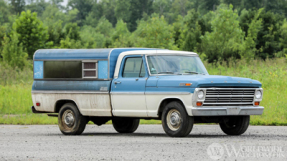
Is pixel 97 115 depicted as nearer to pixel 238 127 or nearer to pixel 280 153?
pixel 238 127

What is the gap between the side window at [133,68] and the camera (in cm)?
1355

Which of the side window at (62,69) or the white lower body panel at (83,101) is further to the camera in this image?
the side window at (62,69)

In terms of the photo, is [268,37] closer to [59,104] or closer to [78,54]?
[59,104]

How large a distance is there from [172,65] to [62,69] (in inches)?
129

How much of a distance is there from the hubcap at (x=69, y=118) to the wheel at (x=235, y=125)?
13.1 ft

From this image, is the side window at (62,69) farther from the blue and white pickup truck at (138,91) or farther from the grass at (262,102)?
the grass at (262,102)

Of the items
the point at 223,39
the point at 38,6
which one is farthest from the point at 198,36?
the point at 38,6

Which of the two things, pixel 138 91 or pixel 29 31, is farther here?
pixel 29 31

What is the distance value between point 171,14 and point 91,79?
3962 inches

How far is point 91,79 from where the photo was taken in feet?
47.1

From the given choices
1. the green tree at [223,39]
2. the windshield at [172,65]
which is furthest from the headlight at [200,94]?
the green tree at [223,39]

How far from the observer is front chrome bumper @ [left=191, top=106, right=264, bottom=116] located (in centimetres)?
1211

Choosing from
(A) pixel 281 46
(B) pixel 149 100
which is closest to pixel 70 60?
(B) pixel 149 100

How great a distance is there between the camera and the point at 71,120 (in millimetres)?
14805
